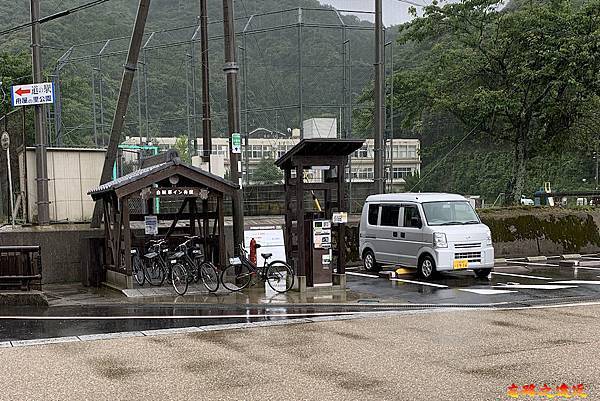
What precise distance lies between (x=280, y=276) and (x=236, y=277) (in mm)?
1039

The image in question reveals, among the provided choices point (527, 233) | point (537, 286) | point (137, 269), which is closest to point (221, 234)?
point (137, 269)

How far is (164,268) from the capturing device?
14430 millimetres

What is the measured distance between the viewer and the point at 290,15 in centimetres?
2738

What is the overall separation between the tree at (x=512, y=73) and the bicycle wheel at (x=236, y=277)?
44.9 ft

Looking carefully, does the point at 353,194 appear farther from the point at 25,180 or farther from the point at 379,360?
the point at 379,360

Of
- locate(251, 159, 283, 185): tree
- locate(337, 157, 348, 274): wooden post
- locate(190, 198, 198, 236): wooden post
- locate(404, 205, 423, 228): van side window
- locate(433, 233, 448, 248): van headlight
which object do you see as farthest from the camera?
locate(251, 159, 283, 185): tree

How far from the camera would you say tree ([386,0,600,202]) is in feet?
79.8

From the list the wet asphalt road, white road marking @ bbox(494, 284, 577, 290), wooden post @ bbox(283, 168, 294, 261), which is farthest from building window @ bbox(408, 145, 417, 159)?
wooden post @ bbox(283, 168, 294, 261)

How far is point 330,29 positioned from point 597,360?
20379 millimetres

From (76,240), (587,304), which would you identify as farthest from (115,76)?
(587,304)

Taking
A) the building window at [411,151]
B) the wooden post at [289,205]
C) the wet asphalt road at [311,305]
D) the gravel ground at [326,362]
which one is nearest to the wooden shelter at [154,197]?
the wooden post at [289,205]

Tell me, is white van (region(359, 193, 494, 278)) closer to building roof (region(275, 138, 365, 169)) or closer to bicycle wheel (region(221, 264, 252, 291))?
building roof (region(275, 138, 365, 169))

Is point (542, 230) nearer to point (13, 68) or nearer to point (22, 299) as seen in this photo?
point (22, 299)

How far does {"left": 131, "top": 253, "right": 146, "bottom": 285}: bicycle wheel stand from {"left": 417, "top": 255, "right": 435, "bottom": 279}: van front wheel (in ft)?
19.6
